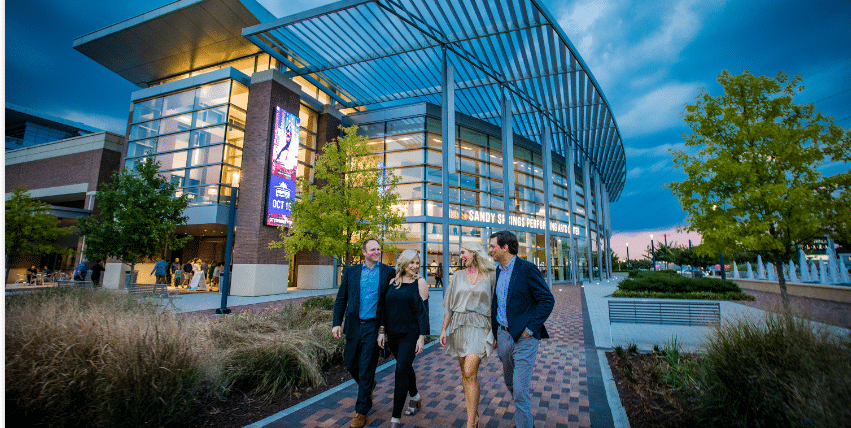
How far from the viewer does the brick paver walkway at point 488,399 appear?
373 centimetres

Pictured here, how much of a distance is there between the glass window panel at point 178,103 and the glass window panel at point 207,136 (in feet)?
5.75

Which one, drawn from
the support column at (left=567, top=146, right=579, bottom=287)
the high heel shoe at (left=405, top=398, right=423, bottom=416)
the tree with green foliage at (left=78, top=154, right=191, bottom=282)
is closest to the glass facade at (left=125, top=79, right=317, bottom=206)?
the tree with green foliage at (left=78, top=154, right=191, bottom=282)

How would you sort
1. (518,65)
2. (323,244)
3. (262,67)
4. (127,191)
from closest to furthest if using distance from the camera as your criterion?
(323,244) → (127,191) → (518,65) → (262,67)

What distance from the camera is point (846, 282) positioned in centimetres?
1648

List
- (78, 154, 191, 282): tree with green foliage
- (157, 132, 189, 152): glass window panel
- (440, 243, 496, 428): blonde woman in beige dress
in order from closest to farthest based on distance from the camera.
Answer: (440, 243, 496, 428): blonde woman in beige dress, (78, 154, 191, 282): tree with green foliage, (157, 132, 189, 152): glass window panel

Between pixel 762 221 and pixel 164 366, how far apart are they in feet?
37.5

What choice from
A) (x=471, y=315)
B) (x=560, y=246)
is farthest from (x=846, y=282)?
(x=471, y=315)

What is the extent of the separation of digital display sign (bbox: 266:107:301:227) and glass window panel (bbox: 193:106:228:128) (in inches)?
121

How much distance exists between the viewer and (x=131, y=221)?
15.3m

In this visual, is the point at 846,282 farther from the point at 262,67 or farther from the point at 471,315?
the point at 262,67

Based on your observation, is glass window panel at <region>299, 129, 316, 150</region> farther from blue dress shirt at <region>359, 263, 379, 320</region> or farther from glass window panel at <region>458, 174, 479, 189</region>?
blue dress shirt at <region>359, 263, 379, 320</region>

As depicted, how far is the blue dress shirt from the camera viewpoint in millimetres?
3918

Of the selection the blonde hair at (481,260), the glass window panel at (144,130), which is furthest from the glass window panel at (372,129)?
the blonde hair at (481,260)

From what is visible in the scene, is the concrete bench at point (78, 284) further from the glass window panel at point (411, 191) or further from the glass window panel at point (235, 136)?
the glass window panel at point (411, 191)
